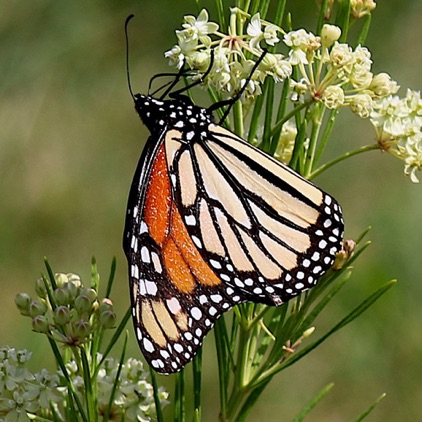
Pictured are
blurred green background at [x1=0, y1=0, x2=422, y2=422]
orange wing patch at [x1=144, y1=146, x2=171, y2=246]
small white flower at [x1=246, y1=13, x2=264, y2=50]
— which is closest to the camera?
small white flower at [x1=246, y1=13, x2=264, y2=50]

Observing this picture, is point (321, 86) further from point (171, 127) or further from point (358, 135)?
point (358, 135)

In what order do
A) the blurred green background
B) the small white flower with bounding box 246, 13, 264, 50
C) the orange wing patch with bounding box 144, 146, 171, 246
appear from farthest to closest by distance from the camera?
the blurred green background < the orange wing patch with bounding box 144, 146, 171, 246 < the small white flower with bounding box 246, 13, 264, 50

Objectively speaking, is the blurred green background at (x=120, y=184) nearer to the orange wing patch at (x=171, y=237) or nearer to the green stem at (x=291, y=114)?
the orange wing patch at (x=171, y=237)

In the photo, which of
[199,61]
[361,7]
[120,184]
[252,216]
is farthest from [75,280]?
[120,184]

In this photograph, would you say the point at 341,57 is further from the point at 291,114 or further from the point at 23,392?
the point at 23,392

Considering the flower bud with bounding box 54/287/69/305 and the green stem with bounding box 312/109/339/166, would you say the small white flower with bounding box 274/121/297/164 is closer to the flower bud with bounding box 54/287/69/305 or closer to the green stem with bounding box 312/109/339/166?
the green stem with bounding box 312/109/339/166

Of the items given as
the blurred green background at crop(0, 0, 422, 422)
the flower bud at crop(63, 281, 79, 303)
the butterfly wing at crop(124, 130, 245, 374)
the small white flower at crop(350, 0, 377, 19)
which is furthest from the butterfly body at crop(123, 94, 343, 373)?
the blurred green background at crop(0, 0, 422, 422)

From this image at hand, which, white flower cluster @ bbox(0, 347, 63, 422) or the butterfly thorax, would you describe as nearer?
white flower cluster @ bbox(0, 347, 63, 422)
